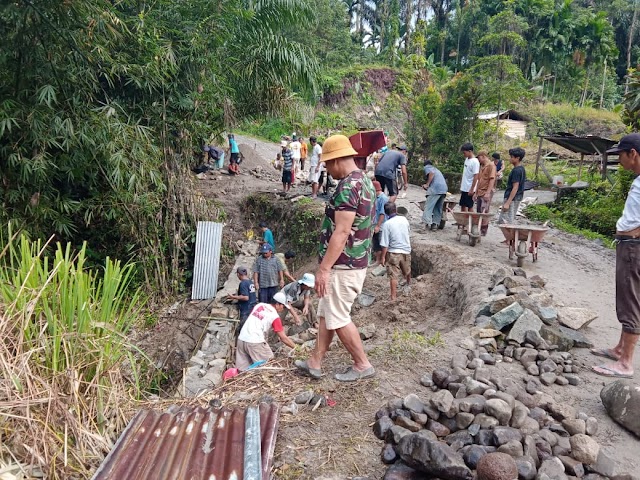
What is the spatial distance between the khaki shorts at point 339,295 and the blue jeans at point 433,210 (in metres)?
6.49

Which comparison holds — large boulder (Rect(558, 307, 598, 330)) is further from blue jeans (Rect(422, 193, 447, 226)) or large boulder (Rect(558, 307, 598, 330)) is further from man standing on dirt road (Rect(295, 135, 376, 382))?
blue jeans (Rect(422, 193, 447, 226))

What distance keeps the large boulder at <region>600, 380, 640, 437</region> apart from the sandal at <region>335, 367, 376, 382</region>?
1581 mm

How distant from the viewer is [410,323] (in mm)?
6375

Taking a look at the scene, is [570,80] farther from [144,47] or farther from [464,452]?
[464,452]

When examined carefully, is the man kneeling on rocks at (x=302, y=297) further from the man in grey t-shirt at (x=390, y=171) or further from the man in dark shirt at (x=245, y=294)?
the man in grey t-shirt at (x=390, y=171)

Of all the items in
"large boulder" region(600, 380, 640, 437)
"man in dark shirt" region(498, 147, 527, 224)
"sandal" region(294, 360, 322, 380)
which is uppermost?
"man in dark shirt" region(498, 147, 527, 224)

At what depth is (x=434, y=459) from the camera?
7.64 ft

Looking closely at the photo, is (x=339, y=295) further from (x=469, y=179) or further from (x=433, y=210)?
(x=433, y=210)

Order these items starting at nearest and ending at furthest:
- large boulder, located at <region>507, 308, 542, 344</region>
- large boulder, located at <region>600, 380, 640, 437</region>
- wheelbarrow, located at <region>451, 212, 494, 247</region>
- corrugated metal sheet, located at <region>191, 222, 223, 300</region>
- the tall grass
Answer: the tall grass → large boulder, located at <region>600, 380, 640, 437</region> → large boulder, located at <region>507, 308, 542, 344</region> → wheelbarrow, located at <region>451, 212, 494, 247</region> → corrugated metal sheet, located at <region>191, 222, 223, 300</region>

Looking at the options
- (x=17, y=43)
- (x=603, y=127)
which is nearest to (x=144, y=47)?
(x=17, y=43)

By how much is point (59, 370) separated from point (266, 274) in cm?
542

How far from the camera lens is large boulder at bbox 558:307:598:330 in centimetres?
462

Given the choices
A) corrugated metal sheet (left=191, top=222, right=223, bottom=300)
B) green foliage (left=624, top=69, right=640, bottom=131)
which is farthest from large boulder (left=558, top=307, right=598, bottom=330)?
green foliage (left=624, top=69, right=640, bottom=131)

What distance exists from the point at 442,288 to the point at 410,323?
0.92m
